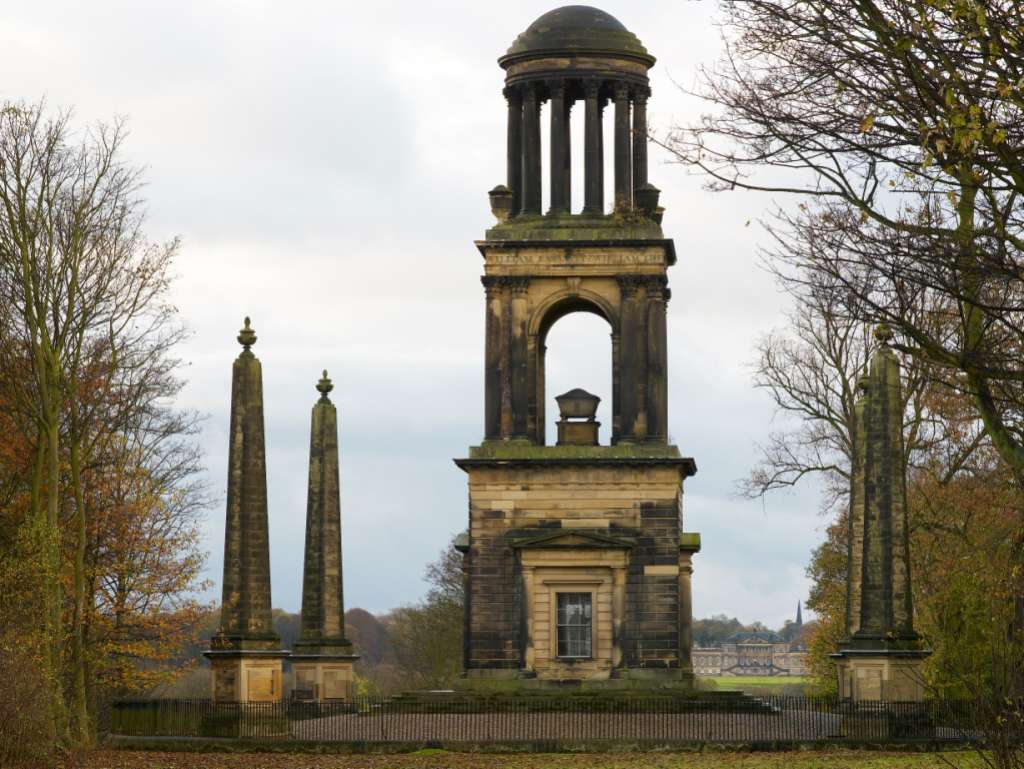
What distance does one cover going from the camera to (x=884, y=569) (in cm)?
3947

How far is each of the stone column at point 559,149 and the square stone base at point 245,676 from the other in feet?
52.1

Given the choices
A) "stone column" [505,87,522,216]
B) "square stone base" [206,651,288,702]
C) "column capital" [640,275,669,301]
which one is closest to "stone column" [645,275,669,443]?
"column capital" [640,275,669,301]

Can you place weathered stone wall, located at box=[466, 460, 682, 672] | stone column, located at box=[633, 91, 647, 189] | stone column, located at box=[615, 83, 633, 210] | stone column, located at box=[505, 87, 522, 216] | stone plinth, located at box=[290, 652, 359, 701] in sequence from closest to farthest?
stone plinth, located at box=[290, 652, 359, 701] → weathered stone wall, located at box=[466, 460, 682, 672] → stone column, located at box=[615, 83, 633, 210] → stone column, located at box=[633, 91, 647, 189] → stone column, located at box=[505, 87, 522, 216]

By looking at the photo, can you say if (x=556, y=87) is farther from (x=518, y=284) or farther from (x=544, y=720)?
(x=544, y=720)

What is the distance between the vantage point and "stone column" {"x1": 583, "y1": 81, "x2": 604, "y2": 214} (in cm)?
4962

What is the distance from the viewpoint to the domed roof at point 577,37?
1964 inches

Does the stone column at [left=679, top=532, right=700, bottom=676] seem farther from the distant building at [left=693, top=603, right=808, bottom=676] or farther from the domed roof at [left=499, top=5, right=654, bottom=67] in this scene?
the distant building at [left=693, top=603, right=808, bottom=676]

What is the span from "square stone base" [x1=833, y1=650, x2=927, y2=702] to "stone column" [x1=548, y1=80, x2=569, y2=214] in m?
16.1

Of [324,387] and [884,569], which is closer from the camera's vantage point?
[884,569]

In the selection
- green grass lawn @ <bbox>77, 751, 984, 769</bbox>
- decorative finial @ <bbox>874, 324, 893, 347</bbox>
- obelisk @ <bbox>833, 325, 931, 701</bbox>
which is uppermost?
decorative finial @ <bbox>874, 324, 893, 347</bbox>

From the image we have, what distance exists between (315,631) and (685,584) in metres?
9.21

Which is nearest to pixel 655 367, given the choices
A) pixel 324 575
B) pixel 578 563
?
pixel 578 563

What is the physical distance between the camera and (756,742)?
36.8m

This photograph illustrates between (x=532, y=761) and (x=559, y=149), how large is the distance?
19863 millimetres
